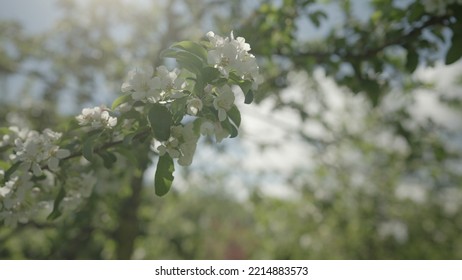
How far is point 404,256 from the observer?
443 inches

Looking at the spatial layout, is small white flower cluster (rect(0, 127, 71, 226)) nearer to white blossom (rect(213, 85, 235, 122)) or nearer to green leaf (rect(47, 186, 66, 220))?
green leaf (rect(47, 186, 66, 220))

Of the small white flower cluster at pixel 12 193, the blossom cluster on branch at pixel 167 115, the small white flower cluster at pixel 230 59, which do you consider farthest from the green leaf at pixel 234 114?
the small white flower cluster at pixel 12 193

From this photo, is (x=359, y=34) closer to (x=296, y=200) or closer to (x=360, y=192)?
(x=360, y=192)

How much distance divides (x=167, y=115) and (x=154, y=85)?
12 centimetres

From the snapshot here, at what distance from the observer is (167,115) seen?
143 centimetres

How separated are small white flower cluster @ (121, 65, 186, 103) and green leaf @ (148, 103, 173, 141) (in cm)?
6

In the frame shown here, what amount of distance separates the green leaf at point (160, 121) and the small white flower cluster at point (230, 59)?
24 centimetres

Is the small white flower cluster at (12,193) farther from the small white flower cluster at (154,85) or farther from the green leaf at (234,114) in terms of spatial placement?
the green leaf at (234,114)

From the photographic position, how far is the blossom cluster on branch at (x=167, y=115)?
143cm

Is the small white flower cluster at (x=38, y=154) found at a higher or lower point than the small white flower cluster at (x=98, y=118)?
lower

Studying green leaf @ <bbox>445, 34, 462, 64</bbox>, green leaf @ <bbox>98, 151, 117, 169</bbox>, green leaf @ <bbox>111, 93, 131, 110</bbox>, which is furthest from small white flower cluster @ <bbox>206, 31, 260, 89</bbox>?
green leaf @ <bbox>445, 34, 462, 64</bbox>

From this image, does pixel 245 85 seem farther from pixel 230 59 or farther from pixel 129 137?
pixel 129 137

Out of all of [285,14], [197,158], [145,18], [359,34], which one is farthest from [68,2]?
[359,34]

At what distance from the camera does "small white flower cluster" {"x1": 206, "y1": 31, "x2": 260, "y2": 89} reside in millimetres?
1433
